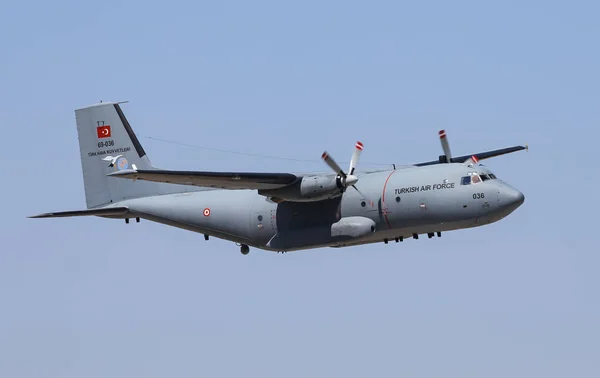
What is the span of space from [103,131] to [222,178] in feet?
21.9

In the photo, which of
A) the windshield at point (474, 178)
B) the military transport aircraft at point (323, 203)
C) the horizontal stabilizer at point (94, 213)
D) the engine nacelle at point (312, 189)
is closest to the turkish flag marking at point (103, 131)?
the military transport aircraft at point (323, 203)

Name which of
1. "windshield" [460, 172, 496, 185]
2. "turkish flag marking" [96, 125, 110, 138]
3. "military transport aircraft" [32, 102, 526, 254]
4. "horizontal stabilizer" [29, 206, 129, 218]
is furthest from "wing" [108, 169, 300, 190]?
"turkish flag marking" [96, 125, 110, 138]

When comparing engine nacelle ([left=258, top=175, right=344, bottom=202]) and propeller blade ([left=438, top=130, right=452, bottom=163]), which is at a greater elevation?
propeller blade ([left=438, top=130, right=452, bottom=163])

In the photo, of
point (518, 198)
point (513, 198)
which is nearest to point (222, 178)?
point (513, 198)

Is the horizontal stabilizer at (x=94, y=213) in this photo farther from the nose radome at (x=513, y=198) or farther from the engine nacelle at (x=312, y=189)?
the nose radome at (x=513, y=198)

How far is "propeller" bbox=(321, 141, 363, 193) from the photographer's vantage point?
28578 millimetres

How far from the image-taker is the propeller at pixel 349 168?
28578 millimetres

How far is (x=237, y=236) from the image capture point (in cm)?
3080

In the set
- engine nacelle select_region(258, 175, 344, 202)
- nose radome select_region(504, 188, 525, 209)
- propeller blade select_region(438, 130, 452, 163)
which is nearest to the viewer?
nose radome select_region(504, 188, 525, 209)

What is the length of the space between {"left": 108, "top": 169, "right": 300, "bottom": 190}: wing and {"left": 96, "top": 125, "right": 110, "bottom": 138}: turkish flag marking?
554 centimetres

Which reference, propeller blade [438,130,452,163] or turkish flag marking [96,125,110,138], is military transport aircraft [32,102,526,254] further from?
turkish flag marking [96,125,110,138]

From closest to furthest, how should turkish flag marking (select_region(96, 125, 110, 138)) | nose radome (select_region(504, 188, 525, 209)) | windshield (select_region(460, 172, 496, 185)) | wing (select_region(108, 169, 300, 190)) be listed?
wing (select_region(108, 169, 300, 190))
nose radome (select_region(504, 188, 525, 209))
windshield (select_region(460, 172, 496, 185))
turkish flag marking (select_region(96, 125, 110, 138))

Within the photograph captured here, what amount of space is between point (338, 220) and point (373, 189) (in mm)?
1272

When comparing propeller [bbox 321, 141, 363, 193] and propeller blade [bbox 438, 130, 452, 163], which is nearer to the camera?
propeller [bbox 321, 141, 363, 193]
